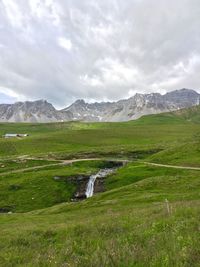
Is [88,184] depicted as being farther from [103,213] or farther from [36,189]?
[103,213]

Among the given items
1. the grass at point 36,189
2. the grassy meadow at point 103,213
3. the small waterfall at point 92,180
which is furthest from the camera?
the small waterfall at point 92,180

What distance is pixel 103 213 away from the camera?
43.1 m

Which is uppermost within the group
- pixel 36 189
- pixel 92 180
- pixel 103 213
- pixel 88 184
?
pixel 103 213

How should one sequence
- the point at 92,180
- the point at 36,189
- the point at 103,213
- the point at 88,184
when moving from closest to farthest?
the point at 103,213
the point at 36,189
the point at 88,184
the point at 92,180

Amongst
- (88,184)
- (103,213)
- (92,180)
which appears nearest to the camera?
(103,213)

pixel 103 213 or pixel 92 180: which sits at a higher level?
pixel 103 213

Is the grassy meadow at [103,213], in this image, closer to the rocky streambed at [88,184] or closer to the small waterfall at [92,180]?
the rocky streambed at [88,184]

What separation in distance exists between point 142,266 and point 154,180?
63944 millimetres

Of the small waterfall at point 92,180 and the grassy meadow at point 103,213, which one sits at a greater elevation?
the grassy meadow at point 103,213

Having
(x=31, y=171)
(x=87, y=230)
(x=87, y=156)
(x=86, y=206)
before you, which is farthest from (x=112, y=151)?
(x=87, y=230)

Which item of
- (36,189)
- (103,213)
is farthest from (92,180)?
(103,213)

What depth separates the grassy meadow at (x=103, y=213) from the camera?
38.2ft

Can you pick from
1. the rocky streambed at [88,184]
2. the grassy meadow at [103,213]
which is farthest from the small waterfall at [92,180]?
the grassy meadow at [103,213]

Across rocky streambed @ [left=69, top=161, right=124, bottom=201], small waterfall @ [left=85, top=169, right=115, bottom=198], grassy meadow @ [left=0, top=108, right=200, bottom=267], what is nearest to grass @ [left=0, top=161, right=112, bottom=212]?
grassy meadow @ [left=0, top=108, right=200, bottom=267]
